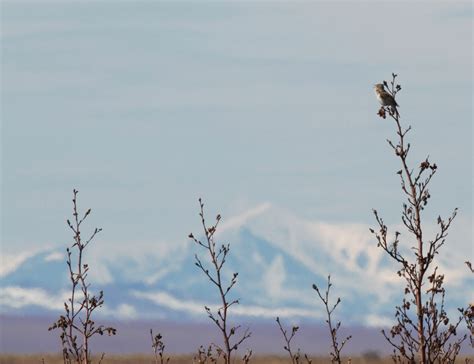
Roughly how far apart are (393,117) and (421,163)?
533 mm

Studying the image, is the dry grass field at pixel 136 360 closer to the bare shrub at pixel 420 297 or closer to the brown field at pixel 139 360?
the brown field at pixel 139 360

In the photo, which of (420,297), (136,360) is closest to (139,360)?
(136,360)

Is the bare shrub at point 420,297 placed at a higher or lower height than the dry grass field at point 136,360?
lower

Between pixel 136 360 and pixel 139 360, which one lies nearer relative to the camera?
pixel 136 360

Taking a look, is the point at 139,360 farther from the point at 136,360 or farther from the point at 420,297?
the point at 420,297

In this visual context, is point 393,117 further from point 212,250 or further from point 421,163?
point 212,250

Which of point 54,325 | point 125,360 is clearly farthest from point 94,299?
point 125,360

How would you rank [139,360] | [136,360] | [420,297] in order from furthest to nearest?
[139,360]
[136,360]
[420,297]

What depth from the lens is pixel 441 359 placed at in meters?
10.3

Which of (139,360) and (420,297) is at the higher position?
(139,360)

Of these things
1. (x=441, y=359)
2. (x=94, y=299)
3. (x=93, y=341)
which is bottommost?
(x=441, y=359)

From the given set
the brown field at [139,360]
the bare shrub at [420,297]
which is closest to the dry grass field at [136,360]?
the brown field at [139,360]

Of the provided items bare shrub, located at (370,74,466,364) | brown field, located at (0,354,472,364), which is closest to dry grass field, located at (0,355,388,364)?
brown field, located at (0,354,472,364)

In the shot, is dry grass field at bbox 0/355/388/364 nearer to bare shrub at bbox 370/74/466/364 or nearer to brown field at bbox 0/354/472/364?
brown field at bbox 0/354/472/364
